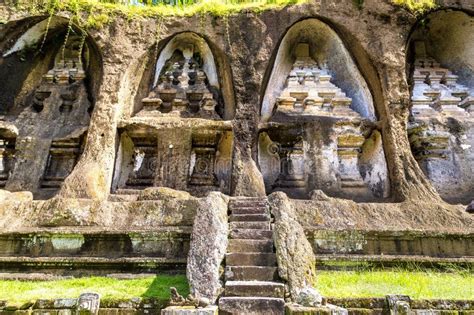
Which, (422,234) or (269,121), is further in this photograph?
(269,121)

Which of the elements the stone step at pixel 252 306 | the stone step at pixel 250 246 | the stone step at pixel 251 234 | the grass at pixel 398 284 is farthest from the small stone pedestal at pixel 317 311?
the stone step at pixel 251 234

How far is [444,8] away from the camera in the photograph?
27.7 feet

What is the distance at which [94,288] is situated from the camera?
4.66m

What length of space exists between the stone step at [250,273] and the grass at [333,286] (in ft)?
1.81

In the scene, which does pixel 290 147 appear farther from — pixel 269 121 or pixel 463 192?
pixel 463 192

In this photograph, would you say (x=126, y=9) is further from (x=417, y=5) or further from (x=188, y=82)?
(x=417, y=5)

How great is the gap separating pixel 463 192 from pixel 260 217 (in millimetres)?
4780

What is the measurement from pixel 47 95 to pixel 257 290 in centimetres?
750

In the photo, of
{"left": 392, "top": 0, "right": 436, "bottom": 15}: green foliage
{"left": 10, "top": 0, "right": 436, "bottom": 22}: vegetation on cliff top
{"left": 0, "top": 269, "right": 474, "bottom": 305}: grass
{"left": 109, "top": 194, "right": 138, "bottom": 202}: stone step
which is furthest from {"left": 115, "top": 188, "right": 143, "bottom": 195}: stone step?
{"left": 392, "top": 0, "right": 436, "bottom": 15}: green foliage

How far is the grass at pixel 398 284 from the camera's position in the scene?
4406 mm

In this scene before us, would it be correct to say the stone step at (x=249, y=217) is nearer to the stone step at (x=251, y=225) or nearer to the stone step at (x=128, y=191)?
the stone step at (x=251, y=225)

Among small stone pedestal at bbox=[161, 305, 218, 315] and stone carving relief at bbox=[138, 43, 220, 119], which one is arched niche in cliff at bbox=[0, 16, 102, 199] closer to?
stone carving relief at bbox=[138, 43, 220, 119]

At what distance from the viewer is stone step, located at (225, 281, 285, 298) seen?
161 inches

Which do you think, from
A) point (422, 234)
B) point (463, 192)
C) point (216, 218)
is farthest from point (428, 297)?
point (463, 192)
